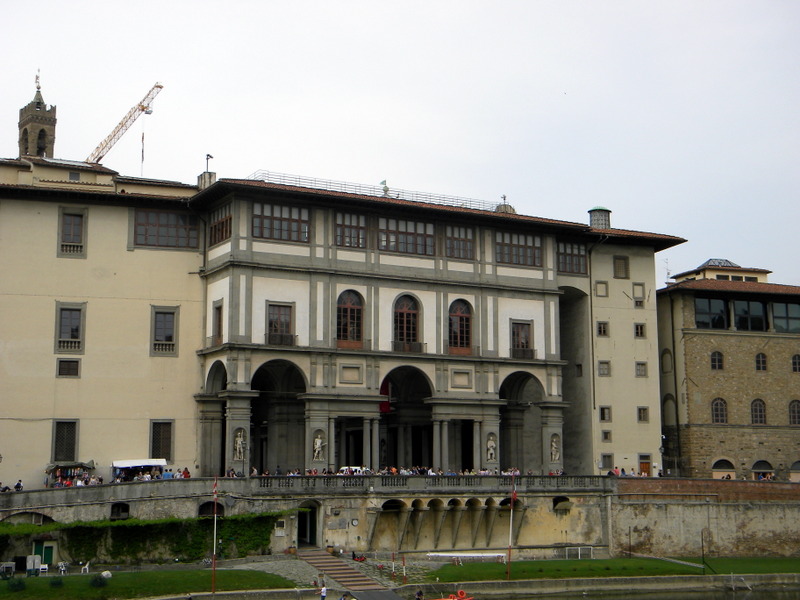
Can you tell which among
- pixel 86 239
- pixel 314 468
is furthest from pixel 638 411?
pixel 86 239

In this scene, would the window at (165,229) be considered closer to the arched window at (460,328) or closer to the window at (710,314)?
the arched window at (460,328)

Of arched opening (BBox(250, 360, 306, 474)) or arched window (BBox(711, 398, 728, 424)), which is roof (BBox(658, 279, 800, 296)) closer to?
arched window (BBox(711, 398, 728, 424))

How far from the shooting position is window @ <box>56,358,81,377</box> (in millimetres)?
58750

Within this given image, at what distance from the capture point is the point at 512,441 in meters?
69.1

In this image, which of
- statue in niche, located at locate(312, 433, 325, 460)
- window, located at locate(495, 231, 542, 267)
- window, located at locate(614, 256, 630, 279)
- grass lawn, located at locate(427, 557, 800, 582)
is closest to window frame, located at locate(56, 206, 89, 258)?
statue in niche, located at locate(312, 433, 325, 460)

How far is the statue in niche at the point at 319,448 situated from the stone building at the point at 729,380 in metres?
25.3

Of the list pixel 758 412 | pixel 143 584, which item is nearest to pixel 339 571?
pixel 143 584

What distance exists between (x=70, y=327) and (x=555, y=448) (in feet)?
89.3

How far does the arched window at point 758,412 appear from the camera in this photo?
74562mm

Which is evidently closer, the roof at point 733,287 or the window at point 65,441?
the window at point 65,441

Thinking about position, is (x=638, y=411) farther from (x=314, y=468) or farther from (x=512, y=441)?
(x=314, y=468)

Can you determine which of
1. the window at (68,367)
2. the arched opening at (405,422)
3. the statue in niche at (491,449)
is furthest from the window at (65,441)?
the statue in niche at (491,449)

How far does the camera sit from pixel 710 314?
75.2 meters

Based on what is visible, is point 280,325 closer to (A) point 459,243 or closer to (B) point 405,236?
(B) point 405,236
